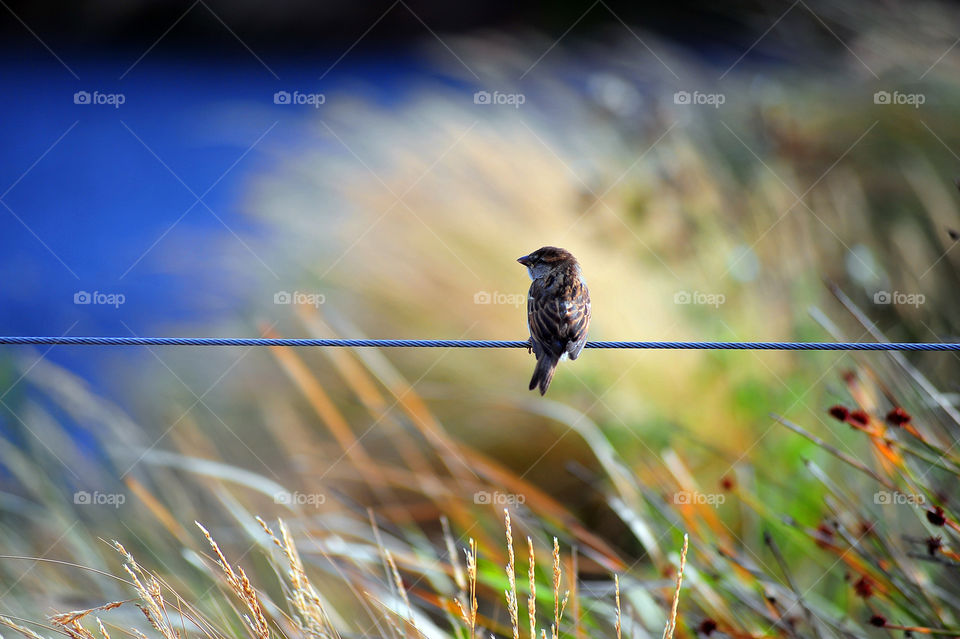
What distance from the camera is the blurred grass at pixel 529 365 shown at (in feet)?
11.7

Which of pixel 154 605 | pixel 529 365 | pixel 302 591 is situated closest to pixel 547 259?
pixel 529 365

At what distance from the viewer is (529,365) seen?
4.82 meters

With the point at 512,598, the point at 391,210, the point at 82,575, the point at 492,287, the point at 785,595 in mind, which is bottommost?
the point at 785,595

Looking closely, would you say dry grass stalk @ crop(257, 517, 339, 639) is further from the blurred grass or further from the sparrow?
the sparrow

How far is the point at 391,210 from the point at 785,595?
3.22m

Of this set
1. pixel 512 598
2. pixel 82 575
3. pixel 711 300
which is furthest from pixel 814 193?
pixel 82 575

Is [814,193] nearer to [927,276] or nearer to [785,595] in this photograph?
[927,276]

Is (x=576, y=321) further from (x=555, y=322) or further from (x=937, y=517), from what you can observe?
(x=937, y=517)

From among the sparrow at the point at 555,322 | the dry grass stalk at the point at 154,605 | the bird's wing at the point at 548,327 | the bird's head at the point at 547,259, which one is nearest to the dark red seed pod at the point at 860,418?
the sparrow at the point at 555,322

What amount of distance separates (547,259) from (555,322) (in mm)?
624

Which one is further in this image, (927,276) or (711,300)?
(711,300)

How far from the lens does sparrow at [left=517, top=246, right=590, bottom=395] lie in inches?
125

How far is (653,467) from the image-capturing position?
4.04 m

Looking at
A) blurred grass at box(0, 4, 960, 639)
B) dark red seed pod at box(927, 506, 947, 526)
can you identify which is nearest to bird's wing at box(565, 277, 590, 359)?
blurred grass at box(0, 4, 960, 639)
